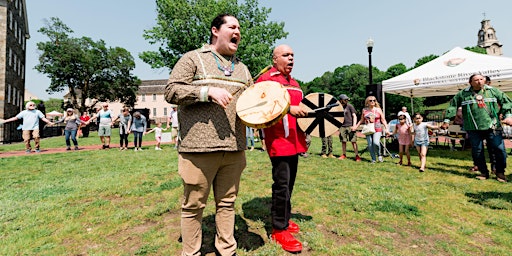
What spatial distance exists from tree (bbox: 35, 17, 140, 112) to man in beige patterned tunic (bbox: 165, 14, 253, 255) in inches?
1817

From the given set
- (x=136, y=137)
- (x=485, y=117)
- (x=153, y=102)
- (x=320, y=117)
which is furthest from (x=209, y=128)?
(x=153, y=102)

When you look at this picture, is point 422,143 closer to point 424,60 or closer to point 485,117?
point 485,117

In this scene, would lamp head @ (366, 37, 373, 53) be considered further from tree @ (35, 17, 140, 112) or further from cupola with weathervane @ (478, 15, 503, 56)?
cupola with weathervane @ (478, 15, 503, 56)

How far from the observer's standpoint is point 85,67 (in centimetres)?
4044

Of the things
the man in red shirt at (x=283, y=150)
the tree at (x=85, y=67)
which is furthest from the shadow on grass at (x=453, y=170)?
the tree at (x=85, y=67)

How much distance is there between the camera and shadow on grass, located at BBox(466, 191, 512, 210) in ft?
13.5

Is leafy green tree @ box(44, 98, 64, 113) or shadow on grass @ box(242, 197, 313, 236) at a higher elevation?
leafy green tree @ box(44, 98, 64, 113)

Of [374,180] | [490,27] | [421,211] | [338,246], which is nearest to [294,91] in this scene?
[338,246]

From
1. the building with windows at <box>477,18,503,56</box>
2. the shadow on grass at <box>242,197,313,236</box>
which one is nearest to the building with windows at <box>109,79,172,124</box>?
the shadow on grass at <box>242,197,313,236</box>

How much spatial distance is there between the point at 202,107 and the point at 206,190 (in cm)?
70

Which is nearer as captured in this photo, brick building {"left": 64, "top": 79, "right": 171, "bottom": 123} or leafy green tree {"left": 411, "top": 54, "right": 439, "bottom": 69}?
leafy green tree {"left": 411, "top": 54, "right": 439, "bottom": 69}

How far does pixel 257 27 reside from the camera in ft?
106

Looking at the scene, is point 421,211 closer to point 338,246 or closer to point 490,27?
point 338,246

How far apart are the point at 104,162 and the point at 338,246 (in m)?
7.85
